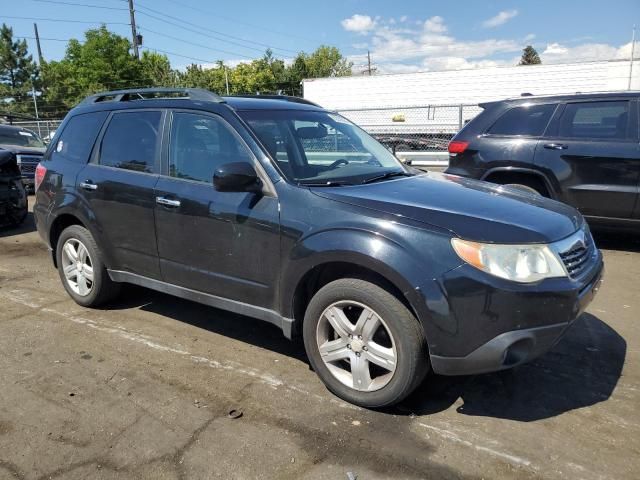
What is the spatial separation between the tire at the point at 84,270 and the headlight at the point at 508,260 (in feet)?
10.5

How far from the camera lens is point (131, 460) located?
266cm

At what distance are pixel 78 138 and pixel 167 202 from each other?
1582mm

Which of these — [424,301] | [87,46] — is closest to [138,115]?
[424,301]

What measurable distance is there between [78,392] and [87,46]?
69416 millimetres

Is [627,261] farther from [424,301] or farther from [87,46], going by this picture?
[87,46]

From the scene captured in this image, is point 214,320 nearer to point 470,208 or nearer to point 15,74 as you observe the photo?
point 470,208

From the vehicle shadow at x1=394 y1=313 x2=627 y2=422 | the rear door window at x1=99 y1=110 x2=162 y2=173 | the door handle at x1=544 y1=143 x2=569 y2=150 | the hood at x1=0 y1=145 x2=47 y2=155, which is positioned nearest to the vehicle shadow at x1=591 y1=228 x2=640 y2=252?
the door handle at x1=544 y1=143 x2=569 y2=150

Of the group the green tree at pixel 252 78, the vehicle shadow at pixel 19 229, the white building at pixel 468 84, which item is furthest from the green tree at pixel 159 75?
the vehicle shadow at pixel 19 229

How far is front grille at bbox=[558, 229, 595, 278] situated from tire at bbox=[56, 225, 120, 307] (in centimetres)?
360

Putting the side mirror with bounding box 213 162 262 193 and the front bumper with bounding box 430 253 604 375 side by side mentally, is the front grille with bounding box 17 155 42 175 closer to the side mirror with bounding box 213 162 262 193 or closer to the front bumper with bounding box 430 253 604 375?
the side mirror with bounding box 213 162 262 193

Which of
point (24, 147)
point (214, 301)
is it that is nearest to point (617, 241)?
point (214, 301)

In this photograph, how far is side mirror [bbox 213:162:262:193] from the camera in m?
3.25

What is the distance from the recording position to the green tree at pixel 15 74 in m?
66.9

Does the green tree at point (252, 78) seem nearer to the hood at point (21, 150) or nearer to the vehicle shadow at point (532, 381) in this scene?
the hood at point (21, 150)
